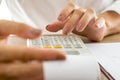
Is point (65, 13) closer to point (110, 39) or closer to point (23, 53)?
point (110, 39)

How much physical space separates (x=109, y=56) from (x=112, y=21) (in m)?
0.28

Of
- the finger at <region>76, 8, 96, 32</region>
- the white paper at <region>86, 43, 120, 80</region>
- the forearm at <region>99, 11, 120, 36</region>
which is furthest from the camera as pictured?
the forearm at <region>99, 11, 120, 36</region>

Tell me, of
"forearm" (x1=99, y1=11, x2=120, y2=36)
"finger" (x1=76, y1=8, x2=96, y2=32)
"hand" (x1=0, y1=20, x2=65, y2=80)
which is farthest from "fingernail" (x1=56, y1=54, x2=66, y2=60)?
"forearm" (x1=99, y1=11, x2=120, y2=36)

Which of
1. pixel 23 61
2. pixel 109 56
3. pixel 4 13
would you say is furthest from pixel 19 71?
pixel 4 13

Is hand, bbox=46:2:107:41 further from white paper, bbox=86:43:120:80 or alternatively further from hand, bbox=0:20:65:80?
hand, bbox=0:20:65:80

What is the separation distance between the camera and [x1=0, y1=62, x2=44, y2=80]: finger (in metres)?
0.28

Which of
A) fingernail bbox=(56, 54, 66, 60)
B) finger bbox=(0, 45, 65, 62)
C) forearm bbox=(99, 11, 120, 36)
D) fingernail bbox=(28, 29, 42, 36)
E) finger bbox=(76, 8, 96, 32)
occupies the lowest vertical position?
fingernail bbox=(56, 54, 66, 60)

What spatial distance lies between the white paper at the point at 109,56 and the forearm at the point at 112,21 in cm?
11

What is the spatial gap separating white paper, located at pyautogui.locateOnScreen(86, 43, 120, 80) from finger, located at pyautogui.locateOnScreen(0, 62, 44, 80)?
0.16m

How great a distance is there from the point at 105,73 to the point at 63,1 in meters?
0.56

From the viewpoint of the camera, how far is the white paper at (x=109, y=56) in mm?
412

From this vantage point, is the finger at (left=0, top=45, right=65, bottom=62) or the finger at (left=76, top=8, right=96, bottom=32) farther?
the finger at (left=76, top=8, right=96, bottom=32)

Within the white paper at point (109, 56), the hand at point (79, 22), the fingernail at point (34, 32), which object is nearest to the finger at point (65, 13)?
the hand at point (79, 22)

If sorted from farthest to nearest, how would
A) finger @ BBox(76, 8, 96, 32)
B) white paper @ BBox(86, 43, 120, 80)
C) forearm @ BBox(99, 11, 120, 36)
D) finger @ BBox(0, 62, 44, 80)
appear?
forearm @ BBox(99, 11, 120, 36) → finger @ BBox(76, 8, 96, 32) → white paper @ BBox(86, 43, 120, 80) → finger @ BBox(0, 62, 44, 80)
